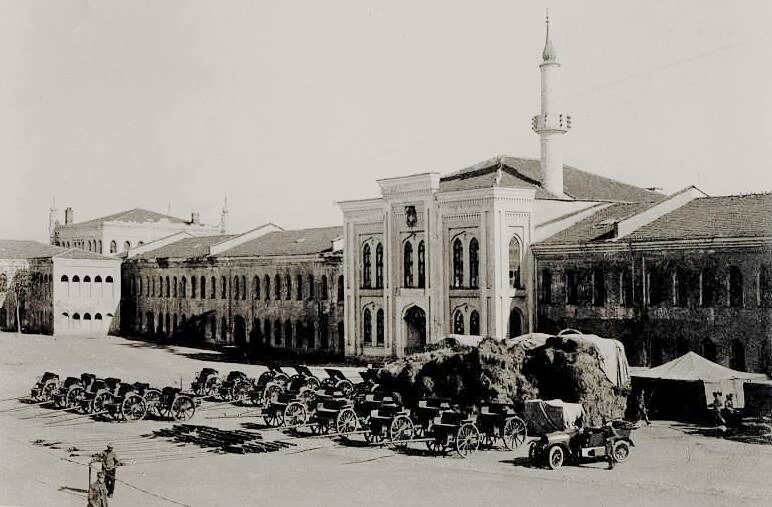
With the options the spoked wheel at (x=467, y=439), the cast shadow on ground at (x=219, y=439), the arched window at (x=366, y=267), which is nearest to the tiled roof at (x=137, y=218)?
the arched window at (x=366, y=267)

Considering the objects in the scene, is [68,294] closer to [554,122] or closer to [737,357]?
[554,122]

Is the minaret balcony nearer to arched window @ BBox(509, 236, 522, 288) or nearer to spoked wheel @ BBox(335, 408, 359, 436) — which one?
arched window @ BBox(509, 236, 522, 288)

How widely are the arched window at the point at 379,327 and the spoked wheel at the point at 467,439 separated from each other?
70.4 ft

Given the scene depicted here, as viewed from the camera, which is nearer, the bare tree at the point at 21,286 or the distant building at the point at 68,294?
the distant building at the point at 68,294

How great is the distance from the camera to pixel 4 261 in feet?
230

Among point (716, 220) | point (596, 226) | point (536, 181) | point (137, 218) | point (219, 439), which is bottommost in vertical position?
point (219, 439)

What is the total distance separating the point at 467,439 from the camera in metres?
21.7

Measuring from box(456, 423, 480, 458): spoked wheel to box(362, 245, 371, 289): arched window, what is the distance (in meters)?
22.4

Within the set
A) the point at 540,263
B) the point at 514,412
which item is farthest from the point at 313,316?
the point at 514,412

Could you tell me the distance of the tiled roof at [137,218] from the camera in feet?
281

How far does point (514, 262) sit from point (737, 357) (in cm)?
1036

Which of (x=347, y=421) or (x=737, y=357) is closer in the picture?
(x=347, y=421)

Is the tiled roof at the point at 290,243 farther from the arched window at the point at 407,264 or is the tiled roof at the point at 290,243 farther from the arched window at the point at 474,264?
the arched window at the point at 474,264

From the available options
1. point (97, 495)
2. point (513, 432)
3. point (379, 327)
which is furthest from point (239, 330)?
point (97, 495)
